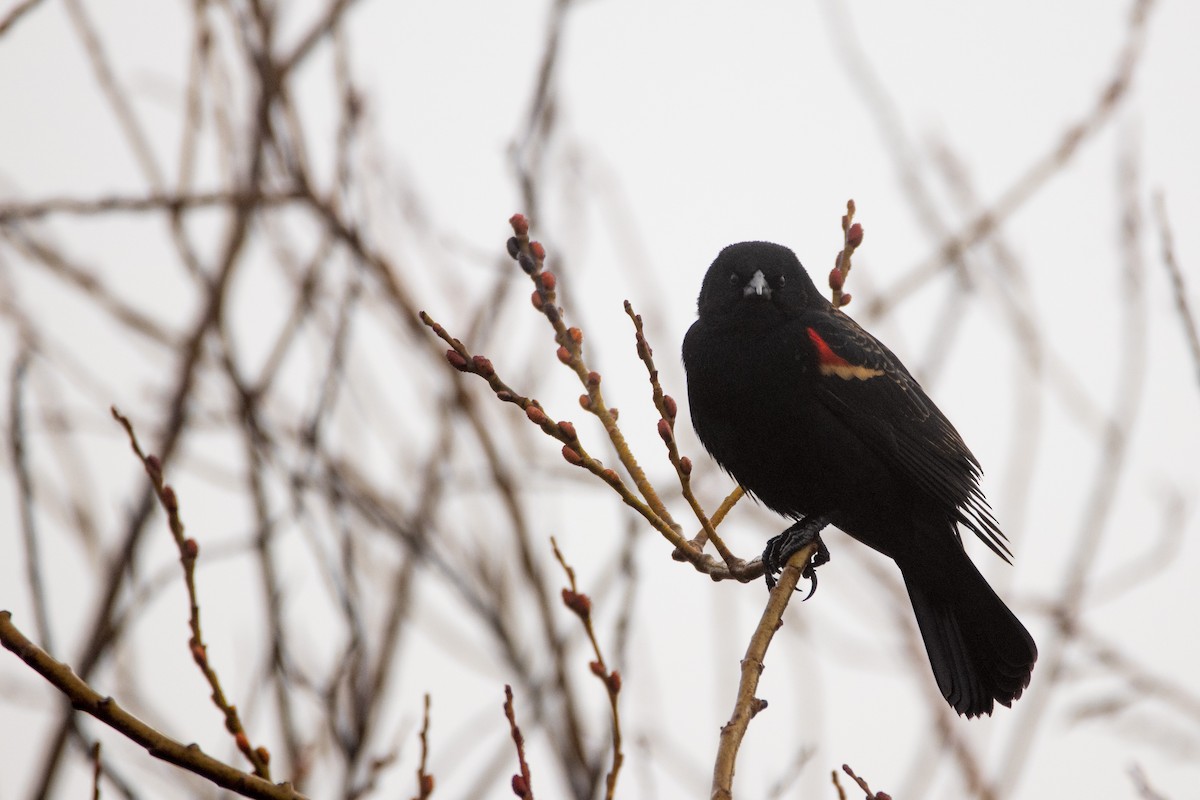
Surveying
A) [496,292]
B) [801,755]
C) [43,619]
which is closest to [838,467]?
[801,755]

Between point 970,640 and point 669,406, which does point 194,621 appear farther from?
point 970,640

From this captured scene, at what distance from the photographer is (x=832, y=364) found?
357cm

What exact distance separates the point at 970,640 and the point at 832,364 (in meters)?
0.93

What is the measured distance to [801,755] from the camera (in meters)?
2.87

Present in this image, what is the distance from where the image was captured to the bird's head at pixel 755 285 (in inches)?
145

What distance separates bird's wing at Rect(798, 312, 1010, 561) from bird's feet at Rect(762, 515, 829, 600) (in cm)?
31

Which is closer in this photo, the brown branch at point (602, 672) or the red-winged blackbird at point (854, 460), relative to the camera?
the brown branch at point (602, 672)

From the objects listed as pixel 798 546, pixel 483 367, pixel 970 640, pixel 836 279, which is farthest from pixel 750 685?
pixel 970 640

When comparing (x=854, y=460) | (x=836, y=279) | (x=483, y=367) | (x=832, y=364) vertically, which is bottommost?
(x=483, y=367)

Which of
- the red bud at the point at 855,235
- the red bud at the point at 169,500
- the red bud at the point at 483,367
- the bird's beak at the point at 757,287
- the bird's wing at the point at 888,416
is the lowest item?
the red bud at the point at 169,500

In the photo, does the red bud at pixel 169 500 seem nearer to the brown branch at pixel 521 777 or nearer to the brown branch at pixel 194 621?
the brown branch at pixel 194 621

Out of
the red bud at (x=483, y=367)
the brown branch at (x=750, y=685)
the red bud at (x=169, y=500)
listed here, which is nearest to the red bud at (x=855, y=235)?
the brown branch at (x=750, y=685)

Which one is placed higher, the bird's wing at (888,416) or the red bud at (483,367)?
the bird's wing at (888,416)

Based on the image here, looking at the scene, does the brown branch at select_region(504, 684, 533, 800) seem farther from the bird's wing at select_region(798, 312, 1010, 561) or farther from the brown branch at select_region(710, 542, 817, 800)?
the bird's wing at select_region(798, 312, 1010, 561)
